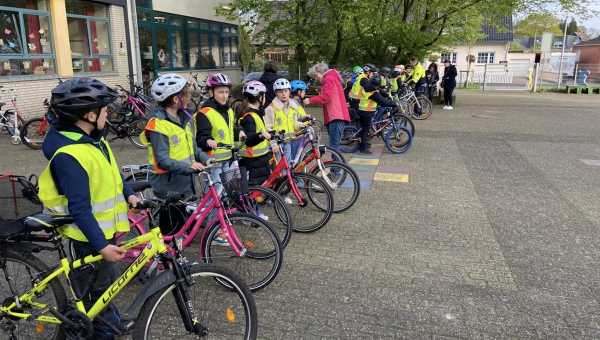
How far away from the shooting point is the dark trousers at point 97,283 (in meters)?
2.69

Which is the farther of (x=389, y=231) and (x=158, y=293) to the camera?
(x=389, y=231)

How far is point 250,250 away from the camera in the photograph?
3889 mm

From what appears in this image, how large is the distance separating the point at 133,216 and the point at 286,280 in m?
1.46

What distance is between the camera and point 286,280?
397cm

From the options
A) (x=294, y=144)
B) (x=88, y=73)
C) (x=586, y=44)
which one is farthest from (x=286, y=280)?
(x=586, y=44)

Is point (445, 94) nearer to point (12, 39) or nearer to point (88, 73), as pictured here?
point (88, 73)

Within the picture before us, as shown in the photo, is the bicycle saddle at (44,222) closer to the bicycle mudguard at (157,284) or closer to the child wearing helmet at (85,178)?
the child wearing helmet at (85,178)

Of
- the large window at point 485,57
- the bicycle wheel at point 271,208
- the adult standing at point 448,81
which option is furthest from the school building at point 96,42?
the large window at point 485,57

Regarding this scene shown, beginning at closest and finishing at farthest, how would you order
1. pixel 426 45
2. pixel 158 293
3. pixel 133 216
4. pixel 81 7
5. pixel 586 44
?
pixel 158 293
pixel 133 216
pixel 81 7
pixel 426 45
pixel 586 44

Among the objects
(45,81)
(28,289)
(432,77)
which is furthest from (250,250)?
(432,77)

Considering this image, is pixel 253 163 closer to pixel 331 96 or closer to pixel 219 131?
pixel 219 131

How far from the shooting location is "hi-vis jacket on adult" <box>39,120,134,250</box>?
240cm

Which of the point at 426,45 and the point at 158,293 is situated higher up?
the point at 426,45

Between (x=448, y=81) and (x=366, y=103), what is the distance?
9.47 m
